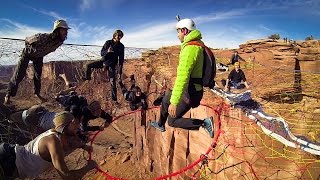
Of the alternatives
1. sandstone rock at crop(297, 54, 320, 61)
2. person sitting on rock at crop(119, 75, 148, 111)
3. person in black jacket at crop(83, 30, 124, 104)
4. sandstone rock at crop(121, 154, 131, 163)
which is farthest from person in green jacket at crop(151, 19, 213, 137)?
sandstone rock at crop(121, 154, 131, 163)

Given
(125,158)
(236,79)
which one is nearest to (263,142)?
(236,79)

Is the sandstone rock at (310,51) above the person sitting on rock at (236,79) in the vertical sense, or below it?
above

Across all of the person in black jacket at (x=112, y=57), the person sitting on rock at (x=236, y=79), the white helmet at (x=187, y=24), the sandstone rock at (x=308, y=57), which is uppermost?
the sandstone rock at (x=308, y=57)

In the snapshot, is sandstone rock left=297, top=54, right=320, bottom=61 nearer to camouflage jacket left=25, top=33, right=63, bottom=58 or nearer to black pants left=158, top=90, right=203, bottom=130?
black pants left=158, top=90, right=203, bottom=130

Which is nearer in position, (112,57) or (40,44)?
(40,44)

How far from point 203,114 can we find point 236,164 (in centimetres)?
246

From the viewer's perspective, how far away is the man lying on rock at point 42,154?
4495mm

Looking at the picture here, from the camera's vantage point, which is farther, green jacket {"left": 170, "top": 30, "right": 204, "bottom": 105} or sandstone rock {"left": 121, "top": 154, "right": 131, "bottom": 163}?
sandstone rock {"left": 121, "top": 154, "right": 131, "bottom": 163}

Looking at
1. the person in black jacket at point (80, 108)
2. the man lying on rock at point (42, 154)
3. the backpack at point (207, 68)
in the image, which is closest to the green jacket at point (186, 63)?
the backpack at point (207, 68)

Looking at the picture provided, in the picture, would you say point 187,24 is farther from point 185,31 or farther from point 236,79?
point 236,79

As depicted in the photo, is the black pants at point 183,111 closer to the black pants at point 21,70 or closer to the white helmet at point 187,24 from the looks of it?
the white helmet at point 187,24

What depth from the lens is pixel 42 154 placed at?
4676mm

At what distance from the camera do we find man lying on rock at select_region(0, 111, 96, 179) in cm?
450

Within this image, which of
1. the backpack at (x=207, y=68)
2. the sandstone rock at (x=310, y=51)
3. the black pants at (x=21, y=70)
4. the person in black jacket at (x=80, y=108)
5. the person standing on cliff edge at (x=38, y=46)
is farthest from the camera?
the sandstone rock at (x=310, y=51)
